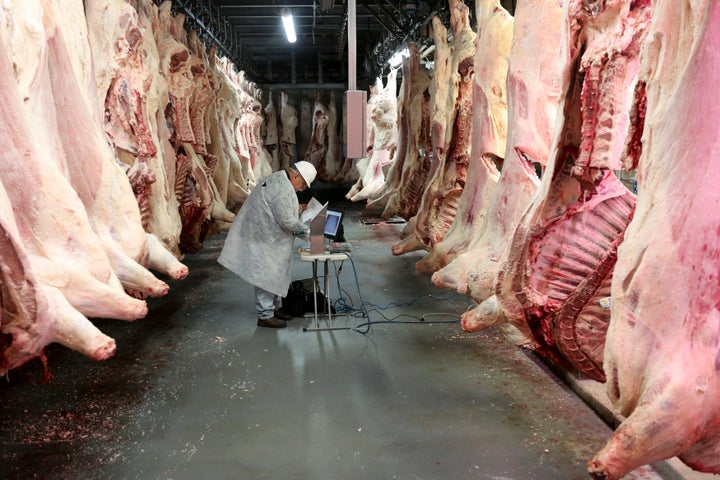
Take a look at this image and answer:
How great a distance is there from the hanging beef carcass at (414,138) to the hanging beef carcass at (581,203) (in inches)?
163

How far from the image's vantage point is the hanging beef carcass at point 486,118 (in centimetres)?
384

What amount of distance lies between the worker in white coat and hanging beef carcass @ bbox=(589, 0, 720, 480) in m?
3.66

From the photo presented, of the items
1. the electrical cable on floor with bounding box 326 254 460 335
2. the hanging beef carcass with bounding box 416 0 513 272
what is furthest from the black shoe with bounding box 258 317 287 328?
the hanging beef carcass with bounding box 416 0 513 272

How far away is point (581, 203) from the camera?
2516mm

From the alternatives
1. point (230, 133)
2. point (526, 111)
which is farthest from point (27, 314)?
point (230, 133)

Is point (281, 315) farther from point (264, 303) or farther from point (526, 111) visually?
point (526, 111)

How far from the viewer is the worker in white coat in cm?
514

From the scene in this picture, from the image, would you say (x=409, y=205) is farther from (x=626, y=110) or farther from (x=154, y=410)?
(x=626, y=110)

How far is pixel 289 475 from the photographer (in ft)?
9.75

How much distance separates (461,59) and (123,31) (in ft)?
7.88

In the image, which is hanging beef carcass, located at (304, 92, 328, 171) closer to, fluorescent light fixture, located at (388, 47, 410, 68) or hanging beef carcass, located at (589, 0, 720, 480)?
fluorescent light fixture, located at (388, 47, 410, 68)

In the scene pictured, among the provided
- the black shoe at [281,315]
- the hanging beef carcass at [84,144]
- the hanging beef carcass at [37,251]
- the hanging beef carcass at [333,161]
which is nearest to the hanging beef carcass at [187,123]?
the black shoe at [281,315]

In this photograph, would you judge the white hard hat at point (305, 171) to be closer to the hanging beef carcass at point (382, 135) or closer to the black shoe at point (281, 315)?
the black shoe at point (281, 315)

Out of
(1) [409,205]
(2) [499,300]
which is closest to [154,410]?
(2) [499,300]
